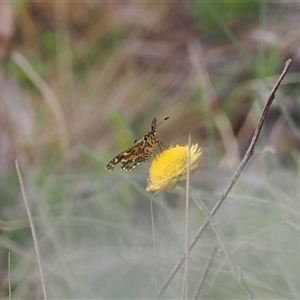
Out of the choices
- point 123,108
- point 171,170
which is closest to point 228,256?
point 171,170

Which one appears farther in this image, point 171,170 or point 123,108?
point 123,108

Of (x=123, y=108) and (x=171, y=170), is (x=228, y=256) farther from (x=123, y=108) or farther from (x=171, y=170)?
(x=123, y=108)

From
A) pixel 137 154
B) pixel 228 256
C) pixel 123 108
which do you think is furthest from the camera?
pixel 123 108

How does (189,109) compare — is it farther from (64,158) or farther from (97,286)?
(97,286)

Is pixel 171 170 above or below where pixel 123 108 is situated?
below

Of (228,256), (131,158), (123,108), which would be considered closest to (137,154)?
(131,158)

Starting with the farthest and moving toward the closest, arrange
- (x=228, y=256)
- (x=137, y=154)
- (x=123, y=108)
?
(x=123, y=108)
(x=137, y=154)
(x=228, y=256)
